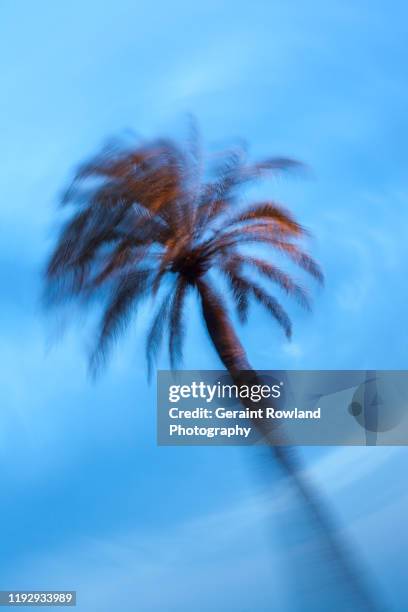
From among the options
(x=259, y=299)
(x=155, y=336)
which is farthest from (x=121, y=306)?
(x=259, y=299)

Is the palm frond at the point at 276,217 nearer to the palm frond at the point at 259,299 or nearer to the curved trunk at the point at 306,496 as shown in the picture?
the palm frond at the point at 259,299

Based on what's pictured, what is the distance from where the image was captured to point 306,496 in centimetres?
213

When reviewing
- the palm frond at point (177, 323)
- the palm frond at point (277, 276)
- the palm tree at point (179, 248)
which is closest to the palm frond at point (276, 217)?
the palm tree at point (179, 248)

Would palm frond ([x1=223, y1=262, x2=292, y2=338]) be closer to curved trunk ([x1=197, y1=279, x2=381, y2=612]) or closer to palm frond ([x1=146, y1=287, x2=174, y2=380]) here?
curved trunk ([x1=197, y1=279, x2=381, y2=612])

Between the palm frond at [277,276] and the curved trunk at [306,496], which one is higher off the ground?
the palm frond at [277,276]

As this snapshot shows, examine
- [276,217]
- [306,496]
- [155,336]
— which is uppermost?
[276,217]

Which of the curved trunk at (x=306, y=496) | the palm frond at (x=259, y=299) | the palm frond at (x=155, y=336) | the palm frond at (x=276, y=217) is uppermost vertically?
the palm frond at (x=276, y=217)

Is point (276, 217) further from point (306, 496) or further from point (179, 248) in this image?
point (306, 496)

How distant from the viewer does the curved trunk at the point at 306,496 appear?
211 cm

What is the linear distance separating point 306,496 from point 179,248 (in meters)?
0.76

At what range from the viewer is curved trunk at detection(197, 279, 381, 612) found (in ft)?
6.93

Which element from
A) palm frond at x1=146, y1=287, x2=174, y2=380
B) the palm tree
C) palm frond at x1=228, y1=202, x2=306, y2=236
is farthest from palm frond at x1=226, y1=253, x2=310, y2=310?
palm frond at x1=146, y1=287, x2=174, y2=380

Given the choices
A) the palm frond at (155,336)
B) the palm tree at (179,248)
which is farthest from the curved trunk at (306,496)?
the palm frond at (155,336)

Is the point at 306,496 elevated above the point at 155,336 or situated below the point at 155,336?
below
